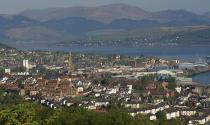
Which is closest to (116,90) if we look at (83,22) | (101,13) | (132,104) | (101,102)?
(101,102)

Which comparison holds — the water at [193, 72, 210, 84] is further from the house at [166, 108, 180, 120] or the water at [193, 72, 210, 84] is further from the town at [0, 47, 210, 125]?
the house at [166, 108, 180, 120]

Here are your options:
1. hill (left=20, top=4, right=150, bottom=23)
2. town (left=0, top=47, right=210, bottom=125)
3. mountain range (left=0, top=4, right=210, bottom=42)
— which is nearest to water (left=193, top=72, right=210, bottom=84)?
town (left=0, top=47, right=210, bottom=125)

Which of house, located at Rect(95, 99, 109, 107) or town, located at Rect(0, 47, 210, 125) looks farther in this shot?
house, located at Rect(95, 99, 109, 107)

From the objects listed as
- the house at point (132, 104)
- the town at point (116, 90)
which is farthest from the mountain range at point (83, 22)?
the house at point (132, 104)

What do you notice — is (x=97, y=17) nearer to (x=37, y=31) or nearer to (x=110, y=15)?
(x=110, y=15)

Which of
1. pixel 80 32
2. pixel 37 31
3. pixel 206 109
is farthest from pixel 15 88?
pixel 80 32

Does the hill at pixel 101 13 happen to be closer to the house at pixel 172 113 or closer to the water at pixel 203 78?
the water at pixel 203 78

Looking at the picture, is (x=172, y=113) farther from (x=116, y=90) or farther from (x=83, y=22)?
(x=83, y=22)
